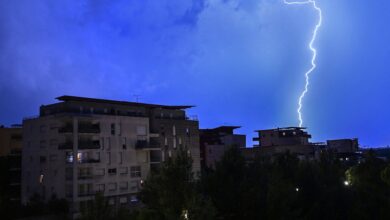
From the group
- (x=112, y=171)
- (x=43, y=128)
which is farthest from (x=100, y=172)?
(x=43, y=128)

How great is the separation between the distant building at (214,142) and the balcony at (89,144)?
22.2 meters

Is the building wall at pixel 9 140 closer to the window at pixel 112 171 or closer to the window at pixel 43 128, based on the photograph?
the window at pixel 43 128

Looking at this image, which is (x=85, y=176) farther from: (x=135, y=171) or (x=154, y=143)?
(x=154, y=143)

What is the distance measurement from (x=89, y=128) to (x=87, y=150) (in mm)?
2475

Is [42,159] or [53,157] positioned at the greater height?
[53,157]

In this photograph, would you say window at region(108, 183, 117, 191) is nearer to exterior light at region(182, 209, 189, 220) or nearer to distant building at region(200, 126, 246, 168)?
distant building at region(200, 126, 246, 168)

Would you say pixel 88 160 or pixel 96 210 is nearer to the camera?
pixel 96 210

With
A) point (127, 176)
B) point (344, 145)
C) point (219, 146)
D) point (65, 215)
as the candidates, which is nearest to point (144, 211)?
point (65, 215)

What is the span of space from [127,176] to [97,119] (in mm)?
7592

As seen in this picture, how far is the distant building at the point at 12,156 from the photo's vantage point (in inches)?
2132

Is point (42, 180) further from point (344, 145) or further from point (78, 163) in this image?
point (344, 145)

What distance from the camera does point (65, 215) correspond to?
140ft

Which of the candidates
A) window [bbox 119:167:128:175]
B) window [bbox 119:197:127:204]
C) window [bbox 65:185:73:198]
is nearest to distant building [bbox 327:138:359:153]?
window [bbox 119:167:128:175]

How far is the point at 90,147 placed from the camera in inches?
1903
